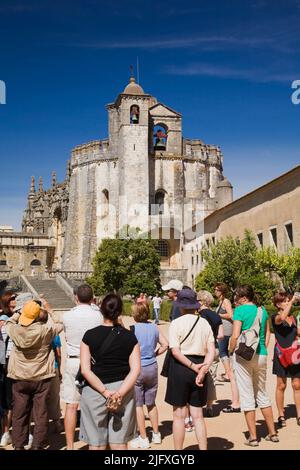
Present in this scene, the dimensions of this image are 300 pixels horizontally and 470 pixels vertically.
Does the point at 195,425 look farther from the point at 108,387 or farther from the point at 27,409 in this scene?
the point at 27,409

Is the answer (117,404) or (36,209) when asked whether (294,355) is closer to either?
(117,404)

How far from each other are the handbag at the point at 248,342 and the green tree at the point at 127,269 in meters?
29.8

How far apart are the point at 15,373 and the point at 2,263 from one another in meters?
54.5

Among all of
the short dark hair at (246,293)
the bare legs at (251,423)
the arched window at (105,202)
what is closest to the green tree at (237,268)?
the short dark hair at (246,293)

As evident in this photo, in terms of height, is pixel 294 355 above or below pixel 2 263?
below

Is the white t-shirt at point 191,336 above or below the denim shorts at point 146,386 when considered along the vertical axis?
above

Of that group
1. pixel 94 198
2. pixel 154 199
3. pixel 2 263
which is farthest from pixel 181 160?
pixel 2 263

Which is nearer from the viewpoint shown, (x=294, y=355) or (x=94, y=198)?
(x=294, y=355)

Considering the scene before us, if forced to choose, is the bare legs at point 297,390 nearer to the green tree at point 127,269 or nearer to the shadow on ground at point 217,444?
the shadow on ground at point 217,444

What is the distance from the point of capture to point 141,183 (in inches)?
2037

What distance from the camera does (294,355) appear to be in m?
7.49

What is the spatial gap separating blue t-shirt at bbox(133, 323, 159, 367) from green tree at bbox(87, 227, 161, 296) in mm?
29505

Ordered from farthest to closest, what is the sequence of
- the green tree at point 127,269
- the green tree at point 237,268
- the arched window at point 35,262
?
the arched window at point 35,262
the green tree at point 127,269
the green tree at point 237,268

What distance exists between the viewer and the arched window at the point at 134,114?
52.8 m
